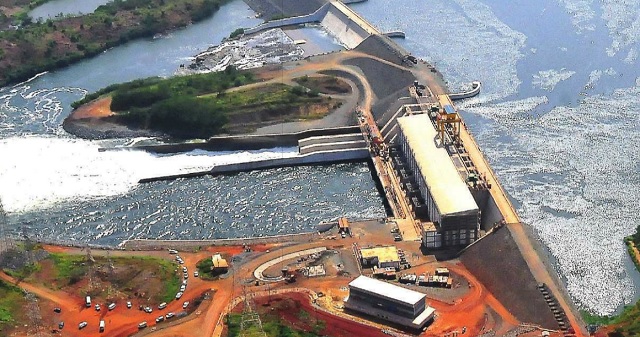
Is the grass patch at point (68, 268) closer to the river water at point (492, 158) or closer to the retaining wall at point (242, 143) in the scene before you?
the river water at point (492, 158)

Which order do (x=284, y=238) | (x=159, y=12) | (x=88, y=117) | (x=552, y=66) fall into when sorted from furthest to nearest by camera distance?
(x=159, y=12) → (x=552, y=66) → (x=88, y=117) → (x=284, y=238)

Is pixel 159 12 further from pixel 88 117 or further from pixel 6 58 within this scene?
pixel 88 117

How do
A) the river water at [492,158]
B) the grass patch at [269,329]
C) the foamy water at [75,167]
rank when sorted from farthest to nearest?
the foamy water at [75,167] → the river water at [492,158] → the grass patch at [269,329]

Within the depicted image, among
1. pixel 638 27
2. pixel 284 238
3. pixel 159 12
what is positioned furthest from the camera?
pixel 159 12

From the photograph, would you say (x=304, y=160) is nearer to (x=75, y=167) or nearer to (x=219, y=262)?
(x=75, y=167)

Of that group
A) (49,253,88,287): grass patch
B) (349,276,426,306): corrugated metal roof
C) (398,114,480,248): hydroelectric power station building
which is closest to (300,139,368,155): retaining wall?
(398,114,480,248): hydroelectric power station building

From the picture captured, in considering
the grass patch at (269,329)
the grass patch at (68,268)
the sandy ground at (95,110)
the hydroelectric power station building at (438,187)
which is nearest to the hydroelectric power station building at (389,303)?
the grass patch at (269,329)

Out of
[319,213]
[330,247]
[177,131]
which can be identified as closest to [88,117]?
[177,131]
